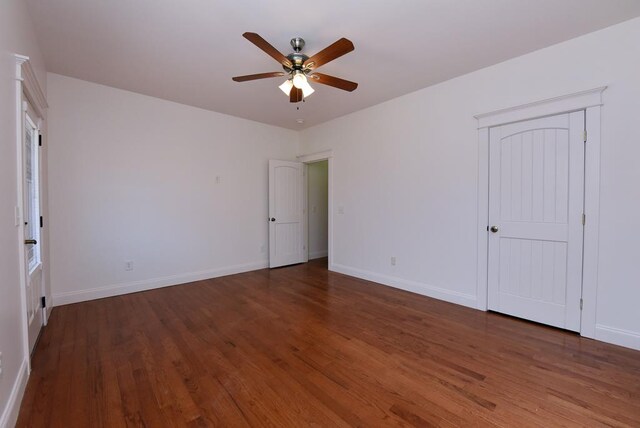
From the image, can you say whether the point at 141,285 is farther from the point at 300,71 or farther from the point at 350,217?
the point at 300,71

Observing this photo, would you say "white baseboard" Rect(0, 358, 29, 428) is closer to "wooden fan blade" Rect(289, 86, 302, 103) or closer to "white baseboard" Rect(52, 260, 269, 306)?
"white baseboard" Rect(52, 260, 269, 306)

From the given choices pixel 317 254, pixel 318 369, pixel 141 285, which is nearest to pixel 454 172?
pixel 318 369

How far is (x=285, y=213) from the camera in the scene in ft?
A: 18.0

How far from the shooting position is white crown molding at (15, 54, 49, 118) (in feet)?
6.31

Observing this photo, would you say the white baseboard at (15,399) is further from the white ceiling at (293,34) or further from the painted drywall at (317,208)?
the painted drywall at (317,208)

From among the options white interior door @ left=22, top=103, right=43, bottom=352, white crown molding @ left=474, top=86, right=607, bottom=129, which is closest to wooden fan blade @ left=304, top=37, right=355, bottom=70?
white crown molding @ left=474, top=86, right=607, bottom=129

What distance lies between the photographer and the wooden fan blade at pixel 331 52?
209 cm

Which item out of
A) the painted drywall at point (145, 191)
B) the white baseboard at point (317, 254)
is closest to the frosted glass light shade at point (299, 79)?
the painted drywall at point (145, 191)

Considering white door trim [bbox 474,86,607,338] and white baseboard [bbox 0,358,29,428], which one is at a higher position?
white door trim [bbox 474,86,607,338]

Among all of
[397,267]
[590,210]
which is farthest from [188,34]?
[590,210]

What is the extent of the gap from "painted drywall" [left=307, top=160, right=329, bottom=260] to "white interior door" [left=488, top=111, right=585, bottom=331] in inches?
149

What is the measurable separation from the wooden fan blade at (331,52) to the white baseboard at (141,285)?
356 centimetres

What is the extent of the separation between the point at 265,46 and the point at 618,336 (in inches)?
150

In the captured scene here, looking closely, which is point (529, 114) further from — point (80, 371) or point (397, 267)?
point (80, 371)
